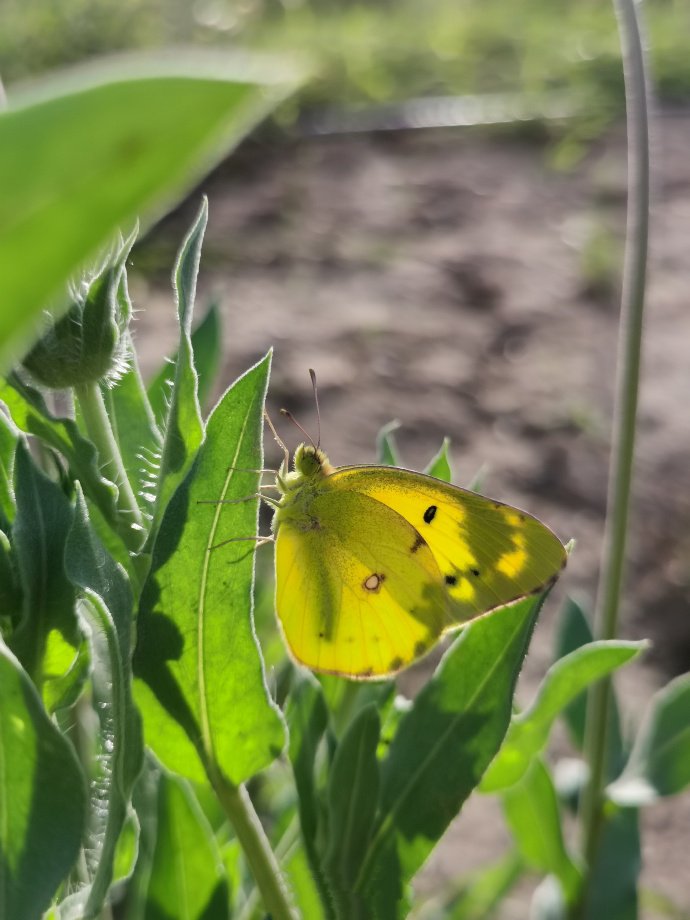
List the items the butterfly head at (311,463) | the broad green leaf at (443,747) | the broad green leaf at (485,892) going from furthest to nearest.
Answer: the broad green leaf at (485,892) → the butterfly head at (311,463) → the broad green leaf at (443,747)

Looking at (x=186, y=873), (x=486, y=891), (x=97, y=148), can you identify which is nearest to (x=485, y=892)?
(x=486, y=891)

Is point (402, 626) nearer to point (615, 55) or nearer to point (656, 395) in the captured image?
point (656, 395)

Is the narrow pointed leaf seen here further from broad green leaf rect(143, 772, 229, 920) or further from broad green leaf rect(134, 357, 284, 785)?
broad green leaf rect(134, 357, 284, 785)

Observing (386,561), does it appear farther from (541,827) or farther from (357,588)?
(541,827)

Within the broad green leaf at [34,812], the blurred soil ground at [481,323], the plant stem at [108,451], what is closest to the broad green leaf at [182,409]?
the plant stem at [108,451]

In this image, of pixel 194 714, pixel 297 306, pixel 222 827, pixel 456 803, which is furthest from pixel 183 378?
pixel 297 306

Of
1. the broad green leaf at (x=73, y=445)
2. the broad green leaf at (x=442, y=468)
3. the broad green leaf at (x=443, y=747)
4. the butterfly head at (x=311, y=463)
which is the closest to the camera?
the broad green leaf at (x=73, y=445)

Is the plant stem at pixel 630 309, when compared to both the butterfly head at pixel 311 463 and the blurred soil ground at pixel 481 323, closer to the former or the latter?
the butterfly head at pixel 311 463
